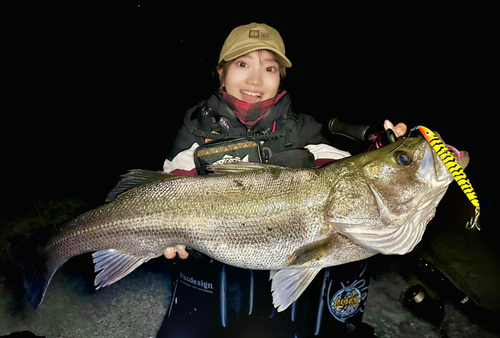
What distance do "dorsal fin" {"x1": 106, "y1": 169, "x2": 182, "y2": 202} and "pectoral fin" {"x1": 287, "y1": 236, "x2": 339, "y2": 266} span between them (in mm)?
921

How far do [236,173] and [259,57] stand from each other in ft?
3.55

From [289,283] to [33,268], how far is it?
1.68 metres

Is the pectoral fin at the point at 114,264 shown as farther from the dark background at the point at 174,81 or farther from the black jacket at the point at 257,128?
the dark background at the point at 174,81

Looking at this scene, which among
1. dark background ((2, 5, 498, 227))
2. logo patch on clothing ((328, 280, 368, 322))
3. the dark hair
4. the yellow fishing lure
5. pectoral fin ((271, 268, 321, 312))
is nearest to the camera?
the yellow fishing lure

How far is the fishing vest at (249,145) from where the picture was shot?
1.87 m

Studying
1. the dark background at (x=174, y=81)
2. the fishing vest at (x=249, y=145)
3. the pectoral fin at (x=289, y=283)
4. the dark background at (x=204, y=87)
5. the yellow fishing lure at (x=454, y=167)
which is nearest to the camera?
the yellow fishing lure at (x=454, y=167)

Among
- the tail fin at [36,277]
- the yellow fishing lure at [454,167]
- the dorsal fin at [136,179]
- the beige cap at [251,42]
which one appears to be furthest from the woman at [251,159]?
the tail fin at [36,277]

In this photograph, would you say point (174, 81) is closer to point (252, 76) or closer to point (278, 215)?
point (252, 76)

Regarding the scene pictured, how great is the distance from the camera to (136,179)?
1.75m

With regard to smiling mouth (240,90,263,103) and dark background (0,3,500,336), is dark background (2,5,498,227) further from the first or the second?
smiling mouth (240,90,263,103)

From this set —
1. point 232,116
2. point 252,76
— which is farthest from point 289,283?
point 252,76

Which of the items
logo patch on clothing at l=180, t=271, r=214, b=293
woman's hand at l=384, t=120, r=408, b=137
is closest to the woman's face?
woman's hand at l=384, t=120, r=408, b=137

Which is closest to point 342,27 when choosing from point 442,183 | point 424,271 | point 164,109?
point 164,109

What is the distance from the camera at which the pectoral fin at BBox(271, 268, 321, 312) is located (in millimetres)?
1594
